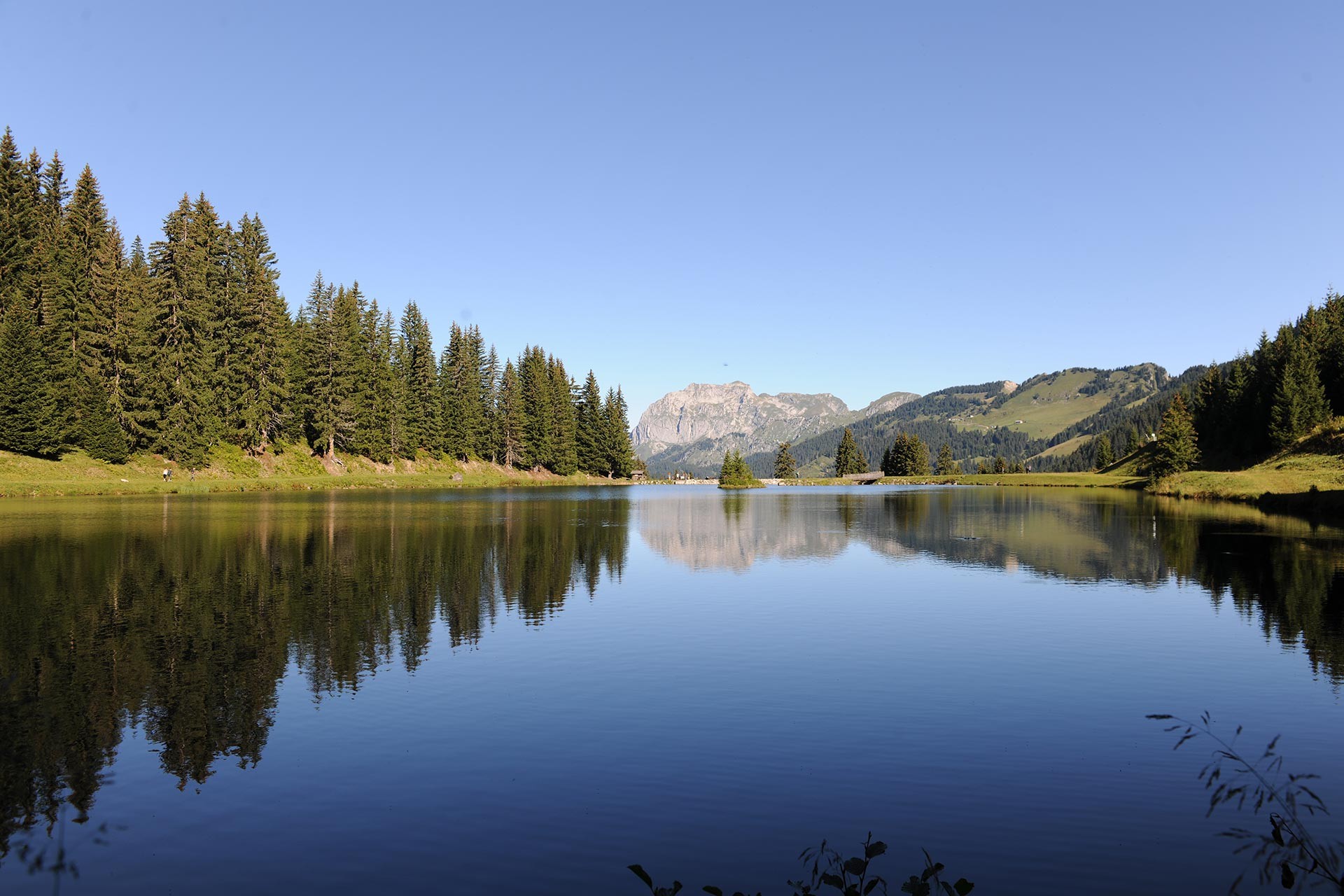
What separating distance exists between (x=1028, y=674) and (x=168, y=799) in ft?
58.1

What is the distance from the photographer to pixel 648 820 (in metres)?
11.4

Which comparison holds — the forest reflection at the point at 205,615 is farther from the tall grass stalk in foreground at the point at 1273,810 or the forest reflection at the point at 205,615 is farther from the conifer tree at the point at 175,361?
the conifer tree at the point at 175,361

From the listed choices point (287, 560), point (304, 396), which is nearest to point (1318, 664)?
point (287, 560)

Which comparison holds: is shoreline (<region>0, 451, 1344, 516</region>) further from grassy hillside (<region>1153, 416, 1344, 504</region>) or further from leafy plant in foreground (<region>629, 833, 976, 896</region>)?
leafy plant in foreground (<region>629, 833, 976, 896</region>)

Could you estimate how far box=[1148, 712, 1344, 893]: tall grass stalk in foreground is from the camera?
9.45 metres

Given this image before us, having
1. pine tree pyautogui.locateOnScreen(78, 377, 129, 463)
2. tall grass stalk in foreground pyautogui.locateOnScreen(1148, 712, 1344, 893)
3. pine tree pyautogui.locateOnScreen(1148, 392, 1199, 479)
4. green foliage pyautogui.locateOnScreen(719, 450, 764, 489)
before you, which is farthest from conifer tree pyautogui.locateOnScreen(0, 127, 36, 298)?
pine tree pyautogui.locateOnScreen(1148, 392, 1199, 479)

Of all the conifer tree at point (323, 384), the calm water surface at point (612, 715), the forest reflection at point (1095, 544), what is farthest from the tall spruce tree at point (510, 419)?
the calm water surface at point (612, 715)

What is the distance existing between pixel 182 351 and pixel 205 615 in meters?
83.6

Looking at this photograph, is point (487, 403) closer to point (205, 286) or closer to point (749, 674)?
point (205, 286)

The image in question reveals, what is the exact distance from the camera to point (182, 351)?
95.4m

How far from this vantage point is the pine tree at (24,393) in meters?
74.8

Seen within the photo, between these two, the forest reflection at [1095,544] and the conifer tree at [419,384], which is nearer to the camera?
the forest reflection at [1095,544]

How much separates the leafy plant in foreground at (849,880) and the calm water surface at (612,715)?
1.44 ft

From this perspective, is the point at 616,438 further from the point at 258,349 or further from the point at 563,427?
the point at 258,349
